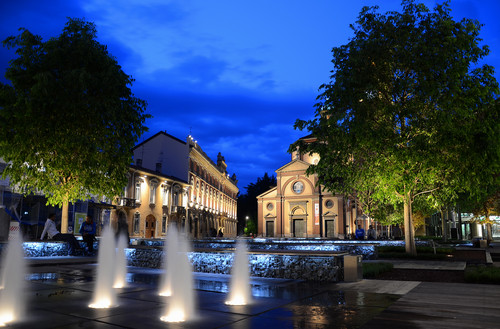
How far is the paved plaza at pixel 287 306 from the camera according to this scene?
14.7 ft

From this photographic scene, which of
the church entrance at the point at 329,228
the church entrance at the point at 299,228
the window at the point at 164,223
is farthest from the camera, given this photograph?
the church entrance at the point at 299,228

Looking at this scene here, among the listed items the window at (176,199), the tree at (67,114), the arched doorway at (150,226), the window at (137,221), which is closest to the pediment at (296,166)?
the window at (176,199)

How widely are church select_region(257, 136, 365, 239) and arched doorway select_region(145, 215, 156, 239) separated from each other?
75.5 ft

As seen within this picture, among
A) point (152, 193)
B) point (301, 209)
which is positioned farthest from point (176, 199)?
point (301, 209)

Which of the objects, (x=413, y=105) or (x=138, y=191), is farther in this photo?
(x=138, y=191)

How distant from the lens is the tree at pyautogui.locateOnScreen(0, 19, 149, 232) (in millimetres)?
14680

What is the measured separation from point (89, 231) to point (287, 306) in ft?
39.0

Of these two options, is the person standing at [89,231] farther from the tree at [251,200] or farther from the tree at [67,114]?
the tree at [251,200]

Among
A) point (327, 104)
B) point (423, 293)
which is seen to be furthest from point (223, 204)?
A: point (423, 293)

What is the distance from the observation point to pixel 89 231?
597 inches

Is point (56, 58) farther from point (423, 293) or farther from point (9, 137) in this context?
point (423, 293)

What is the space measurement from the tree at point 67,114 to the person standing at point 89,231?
210 centimetres

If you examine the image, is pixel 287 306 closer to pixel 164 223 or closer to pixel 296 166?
pixel 164 223

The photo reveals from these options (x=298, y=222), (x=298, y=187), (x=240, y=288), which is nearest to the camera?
(x=240, y=288)
